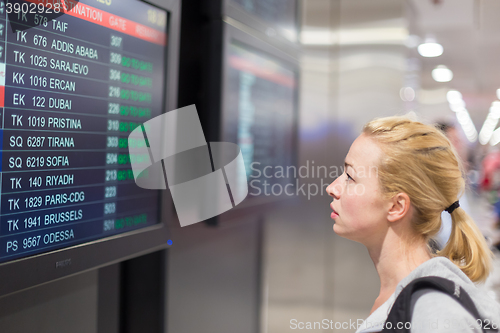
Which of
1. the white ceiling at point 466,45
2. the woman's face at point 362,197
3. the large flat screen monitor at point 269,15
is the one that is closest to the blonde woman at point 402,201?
the woman's face at point 362,197

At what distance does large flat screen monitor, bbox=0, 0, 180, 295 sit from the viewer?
2.66 feet

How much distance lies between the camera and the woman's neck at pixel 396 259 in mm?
1013

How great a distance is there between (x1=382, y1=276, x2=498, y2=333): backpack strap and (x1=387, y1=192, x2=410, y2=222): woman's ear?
0.24 m

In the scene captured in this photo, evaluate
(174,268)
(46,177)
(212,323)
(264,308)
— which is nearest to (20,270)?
(46,177)

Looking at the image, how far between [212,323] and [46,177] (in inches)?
49.4

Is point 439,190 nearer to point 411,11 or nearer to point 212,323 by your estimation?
point 212,323

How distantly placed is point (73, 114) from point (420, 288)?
855mm

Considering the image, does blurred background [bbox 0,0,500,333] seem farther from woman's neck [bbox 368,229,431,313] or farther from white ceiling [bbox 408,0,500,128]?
woman's neck [bbox 368,229,431,313]

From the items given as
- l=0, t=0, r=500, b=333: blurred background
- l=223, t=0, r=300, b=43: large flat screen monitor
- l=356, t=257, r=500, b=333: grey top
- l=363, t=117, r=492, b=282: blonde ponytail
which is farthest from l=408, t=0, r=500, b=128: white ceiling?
l=356, t=257, r=500, b=333: grey top

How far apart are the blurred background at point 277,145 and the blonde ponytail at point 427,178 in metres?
0.12

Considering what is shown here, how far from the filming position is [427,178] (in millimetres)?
988

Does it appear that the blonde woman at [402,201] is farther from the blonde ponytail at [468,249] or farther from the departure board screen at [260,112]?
the departure board screen at [260,112]

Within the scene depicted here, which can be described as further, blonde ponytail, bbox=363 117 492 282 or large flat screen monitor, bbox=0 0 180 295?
blonde ponytail, bbox=363 117 492 282

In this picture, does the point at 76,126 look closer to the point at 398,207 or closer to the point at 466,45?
the point at 398,207
